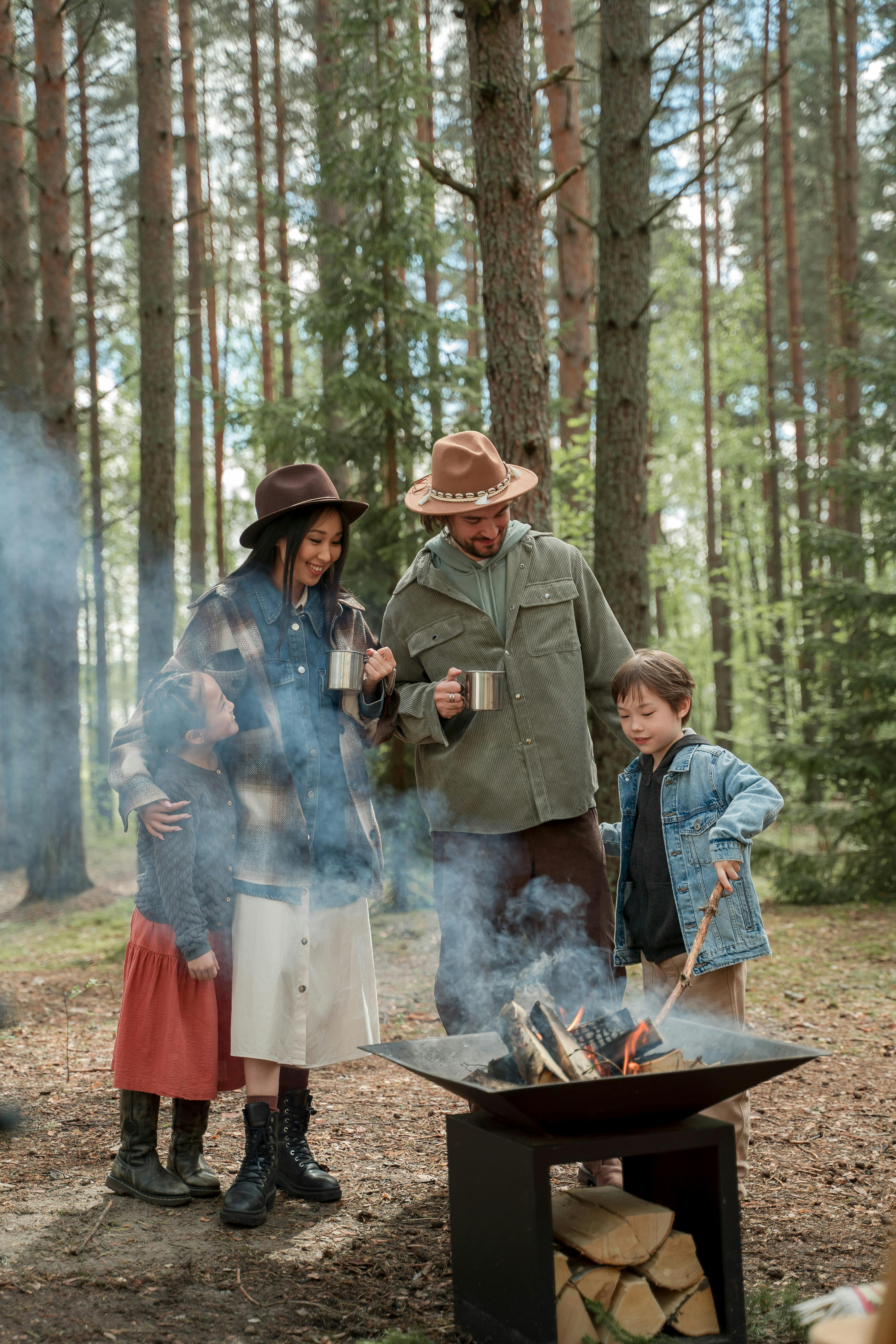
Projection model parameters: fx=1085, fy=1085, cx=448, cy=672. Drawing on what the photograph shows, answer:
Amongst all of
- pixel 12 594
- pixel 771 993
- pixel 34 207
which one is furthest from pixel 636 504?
pixel 34 207

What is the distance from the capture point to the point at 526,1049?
8.22ft

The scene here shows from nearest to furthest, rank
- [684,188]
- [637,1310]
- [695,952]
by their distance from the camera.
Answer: [637,1310]
[695,952]
[684,188]

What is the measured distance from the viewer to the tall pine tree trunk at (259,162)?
1522cm

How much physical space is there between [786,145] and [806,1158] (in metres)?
15.2

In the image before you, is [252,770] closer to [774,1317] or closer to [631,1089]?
[631,1089]

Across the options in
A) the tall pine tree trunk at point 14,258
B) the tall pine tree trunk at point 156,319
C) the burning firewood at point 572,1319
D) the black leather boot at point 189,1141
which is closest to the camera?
the burning firewood at point 572,1319

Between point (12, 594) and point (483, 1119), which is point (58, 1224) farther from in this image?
point (12, 594)

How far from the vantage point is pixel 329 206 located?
11789 millimetres

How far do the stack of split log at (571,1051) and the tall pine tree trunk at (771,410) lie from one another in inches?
453

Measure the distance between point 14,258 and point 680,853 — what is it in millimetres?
9827

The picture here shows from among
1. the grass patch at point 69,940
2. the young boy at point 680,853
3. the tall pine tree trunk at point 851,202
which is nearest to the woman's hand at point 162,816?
the young boy at point 680,853

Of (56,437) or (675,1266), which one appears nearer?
(675,1266)

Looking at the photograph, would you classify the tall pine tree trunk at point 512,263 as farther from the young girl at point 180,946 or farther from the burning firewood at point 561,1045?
the burning firewood at point 561,1045

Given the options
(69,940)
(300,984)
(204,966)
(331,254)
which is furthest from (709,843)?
(69,940)
